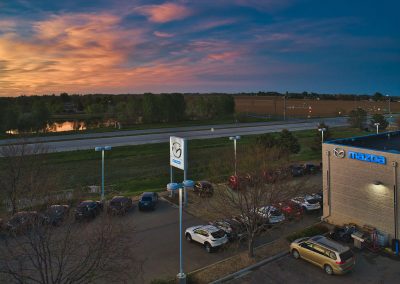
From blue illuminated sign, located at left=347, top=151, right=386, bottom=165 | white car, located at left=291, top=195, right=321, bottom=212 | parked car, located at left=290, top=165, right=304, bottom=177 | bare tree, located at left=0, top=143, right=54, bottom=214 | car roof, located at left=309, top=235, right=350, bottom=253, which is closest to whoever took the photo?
car roof, located at left=309, top=235, right=350, bottom=253

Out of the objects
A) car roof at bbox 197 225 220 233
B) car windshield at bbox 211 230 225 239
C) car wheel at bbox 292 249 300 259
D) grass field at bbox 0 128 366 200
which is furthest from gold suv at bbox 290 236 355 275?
grass field at bbox 0 128 366 200

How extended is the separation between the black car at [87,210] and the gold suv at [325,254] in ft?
42.9

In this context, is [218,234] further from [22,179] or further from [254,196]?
[22,179]

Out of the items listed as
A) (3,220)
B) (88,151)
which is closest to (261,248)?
(3,220)

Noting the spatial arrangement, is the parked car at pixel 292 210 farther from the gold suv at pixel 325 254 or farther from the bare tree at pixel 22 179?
the bare tree at pixel 22 179

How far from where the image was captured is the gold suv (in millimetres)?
15558

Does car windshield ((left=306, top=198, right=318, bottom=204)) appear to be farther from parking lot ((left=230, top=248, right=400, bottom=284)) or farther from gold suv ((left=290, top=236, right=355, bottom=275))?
gold suv ((left=290, top=236, right=355, bottom=275))

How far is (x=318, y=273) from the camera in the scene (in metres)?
16.2

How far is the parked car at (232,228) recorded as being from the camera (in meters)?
18.5

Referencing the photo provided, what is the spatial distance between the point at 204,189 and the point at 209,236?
9455 millimetres

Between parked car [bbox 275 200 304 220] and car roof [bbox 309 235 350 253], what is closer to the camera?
car roof [bbox 309 235 350 253]

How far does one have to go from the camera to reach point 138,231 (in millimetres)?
21328

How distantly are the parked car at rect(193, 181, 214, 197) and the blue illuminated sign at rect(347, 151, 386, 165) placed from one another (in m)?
11.0

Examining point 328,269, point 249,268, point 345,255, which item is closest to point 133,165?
point 249,268
